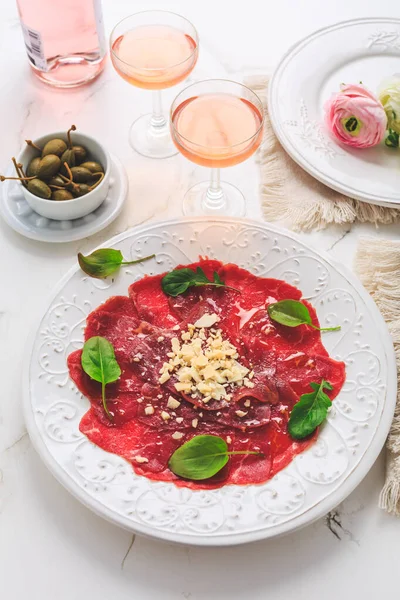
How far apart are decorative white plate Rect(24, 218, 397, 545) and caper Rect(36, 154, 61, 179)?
0.25m

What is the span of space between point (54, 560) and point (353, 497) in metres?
0.59

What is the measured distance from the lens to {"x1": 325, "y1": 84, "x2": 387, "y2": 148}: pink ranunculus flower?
1.76 metres

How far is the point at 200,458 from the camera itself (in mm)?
1327

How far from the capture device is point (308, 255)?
1604 millimetres

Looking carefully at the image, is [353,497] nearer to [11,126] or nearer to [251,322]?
[251,322]

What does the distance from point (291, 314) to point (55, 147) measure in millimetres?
714

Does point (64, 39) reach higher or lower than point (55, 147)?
higher

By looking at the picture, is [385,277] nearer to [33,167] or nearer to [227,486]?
[227,486]

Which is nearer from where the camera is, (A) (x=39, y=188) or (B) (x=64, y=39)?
(A) (x=39, y=188)

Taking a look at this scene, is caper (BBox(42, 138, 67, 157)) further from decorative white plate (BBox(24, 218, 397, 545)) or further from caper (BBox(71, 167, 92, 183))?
decorative white plate (BBox(24, 218, 397, 545))

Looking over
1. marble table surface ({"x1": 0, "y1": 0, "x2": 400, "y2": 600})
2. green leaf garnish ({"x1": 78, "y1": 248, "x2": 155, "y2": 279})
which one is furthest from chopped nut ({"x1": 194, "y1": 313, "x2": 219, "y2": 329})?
marble table surface ({"x1": 0, "y1": 0, "x2": 400, "y2": 600})

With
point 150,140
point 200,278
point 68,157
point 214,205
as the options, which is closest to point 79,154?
point 68,157

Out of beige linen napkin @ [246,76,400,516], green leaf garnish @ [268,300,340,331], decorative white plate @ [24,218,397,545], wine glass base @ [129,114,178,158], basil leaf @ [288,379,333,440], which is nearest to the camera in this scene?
decorative white plate @ [24,218,397,545]

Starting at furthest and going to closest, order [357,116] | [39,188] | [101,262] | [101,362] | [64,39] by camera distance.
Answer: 1. [64,39]
2. [357,116]
3. [39,188]
4. [101,262]
5. [101,362]
